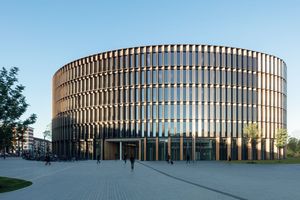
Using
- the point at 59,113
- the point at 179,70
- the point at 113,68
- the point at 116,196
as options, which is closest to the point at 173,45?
the point at 179,70

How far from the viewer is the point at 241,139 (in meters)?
74.4

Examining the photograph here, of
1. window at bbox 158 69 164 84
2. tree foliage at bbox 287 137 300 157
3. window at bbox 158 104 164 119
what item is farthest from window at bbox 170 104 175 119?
tree foliage at bbox 287 137 300 157

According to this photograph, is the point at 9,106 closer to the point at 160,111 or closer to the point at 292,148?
the point at 160,111

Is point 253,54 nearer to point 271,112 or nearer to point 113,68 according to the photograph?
point 271,112

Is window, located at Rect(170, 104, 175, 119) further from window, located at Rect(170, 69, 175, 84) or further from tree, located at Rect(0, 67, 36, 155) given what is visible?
tree, located at Rect(0, 67, 36, 155)

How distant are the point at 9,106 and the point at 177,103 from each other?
2083 inches

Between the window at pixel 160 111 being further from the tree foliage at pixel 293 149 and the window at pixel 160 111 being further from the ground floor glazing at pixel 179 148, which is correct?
the tree foliage at pixel 293 149

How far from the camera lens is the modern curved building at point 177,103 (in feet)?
235

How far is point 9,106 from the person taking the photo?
20391mm

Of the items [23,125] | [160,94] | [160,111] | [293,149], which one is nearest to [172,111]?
[160,111]

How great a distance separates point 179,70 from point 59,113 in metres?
36.9

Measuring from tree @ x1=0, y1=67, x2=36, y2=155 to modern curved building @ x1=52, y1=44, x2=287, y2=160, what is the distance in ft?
170

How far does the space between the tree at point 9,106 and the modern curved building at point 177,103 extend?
5177 centimetres

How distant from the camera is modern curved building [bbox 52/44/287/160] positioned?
71.6 meters
